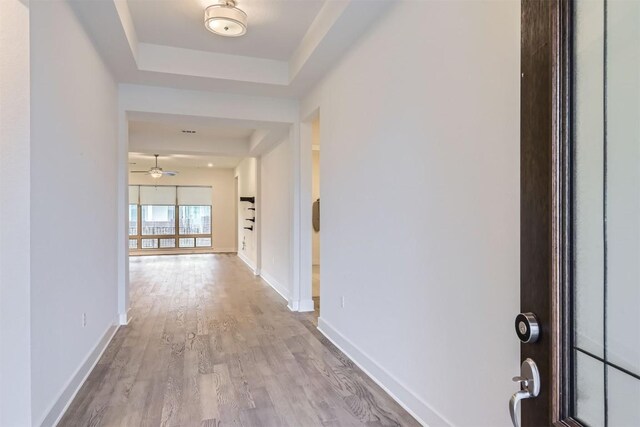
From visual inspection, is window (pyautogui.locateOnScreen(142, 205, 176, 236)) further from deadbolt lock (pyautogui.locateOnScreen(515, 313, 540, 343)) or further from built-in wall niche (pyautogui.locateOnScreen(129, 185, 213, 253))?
deadbolt lock (pyautogui.locateOnScreen(515, 313, 540, 343))

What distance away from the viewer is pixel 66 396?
7.30 ft

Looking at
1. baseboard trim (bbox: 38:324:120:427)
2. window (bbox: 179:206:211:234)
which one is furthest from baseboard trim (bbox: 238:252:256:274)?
baseboard trim (bbox: 38:324:120:427)

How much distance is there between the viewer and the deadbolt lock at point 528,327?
31.3 inches

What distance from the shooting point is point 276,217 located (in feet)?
19.5

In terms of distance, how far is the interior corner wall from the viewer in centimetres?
773

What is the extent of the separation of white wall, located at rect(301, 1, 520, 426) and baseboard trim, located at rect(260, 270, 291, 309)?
7.53 ft

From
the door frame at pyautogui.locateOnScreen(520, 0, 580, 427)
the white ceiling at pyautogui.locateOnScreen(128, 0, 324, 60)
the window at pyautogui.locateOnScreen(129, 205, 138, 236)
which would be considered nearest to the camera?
the door frame at pyautogui.locateOnScreen(520, 0, 580, 427)

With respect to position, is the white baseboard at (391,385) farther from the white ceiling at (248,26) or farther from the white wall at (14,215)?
the white ceiling at (248,26)

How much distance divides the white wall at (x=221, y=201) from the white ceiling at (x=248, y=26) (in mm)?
8027

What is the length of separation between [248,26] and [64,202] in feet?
6.41

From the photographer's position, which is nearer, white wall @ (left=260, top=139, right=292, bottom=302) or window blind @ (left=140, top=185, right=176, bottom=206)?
white wall @ (left=260, top=139, right=292, bottom=302)

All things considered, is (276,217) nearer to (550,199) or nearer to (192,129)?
(192,129)

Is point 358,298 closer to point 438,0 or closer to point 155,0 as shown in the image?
point 438,0

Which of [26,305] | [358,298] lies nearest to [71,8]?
[26,305]
